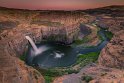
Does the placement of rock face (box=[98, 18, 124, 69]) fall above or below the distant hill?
below

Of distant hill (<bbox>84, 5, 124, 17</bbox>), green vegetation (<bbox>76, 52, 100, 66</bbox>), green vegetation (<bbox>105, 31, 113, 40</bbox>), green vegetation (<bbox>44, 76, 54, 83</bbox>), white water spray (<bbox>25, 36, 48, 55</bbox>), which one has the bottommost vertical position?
green vegetation (<bbox>44, 76, 54, 83</bbox>)

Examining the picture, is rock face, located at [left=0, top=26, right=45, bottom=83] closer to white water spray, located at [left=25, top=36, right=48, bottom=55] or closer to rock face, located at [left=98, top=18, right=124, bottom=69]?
white water spray, located at [left=25, top=36, right=48, bottom=55]

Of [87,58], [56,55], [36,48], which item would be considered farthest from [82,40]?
[36,48]

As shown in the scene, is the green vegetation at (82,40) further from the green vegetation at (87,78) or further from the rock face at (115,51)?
the green vegetation at (87,78)

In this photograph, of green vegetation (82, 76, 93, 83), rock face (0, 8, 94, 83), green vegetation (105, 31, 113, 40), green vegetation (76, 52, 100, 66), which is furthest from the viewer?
green vegetation (105, 31, 113, 40)

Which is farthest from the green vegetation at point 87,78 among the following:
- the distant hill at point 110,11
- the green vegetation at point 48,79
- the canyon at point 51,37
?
the distant hill at point 110,11

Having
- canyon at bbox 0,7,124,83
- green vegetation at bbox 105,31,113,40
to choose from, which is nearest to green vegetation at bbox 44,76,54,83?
canyon at bbox 0,7,124,83
